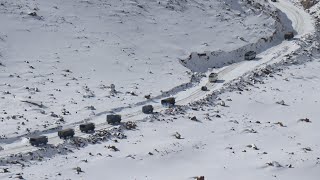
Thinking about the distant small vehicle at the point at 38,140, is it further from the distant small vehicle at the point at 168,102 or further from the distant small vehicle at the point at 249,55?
the distant small vehicle at the point at 249,55

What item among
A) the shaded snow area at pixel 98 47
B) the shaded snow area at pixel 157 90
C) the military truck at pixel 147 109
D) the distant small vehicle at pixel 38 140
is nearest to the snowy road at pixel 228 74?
the shaded snow area at pixel 157 90

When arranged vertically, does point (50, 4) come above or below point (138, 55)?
above

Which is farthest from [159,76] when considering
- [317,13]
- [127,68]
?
[317,13]

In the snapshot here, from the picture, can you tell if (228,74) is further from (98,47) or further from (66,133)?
(66,133)

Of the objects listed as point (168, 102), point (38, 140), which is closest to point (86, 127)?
point (38, 140)

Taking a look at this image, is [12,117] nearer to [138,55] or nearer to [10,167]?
[10,167]

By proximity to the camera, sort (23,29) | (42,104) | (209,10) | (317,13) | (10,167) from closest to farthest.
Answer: (10,167)
(42,104)
(23,29)
(209,10)
(317,13)

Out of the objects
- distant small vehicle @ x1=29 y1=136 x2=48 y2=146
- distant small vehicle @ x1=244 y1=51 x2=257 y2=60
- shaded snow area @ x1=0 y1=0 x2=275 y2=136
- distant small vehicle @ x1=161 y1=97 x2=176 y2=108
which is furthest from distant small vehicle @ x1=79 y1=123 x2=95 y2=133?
distant small vehicle @ x1=244 y1=51 x2=257 y2=60
